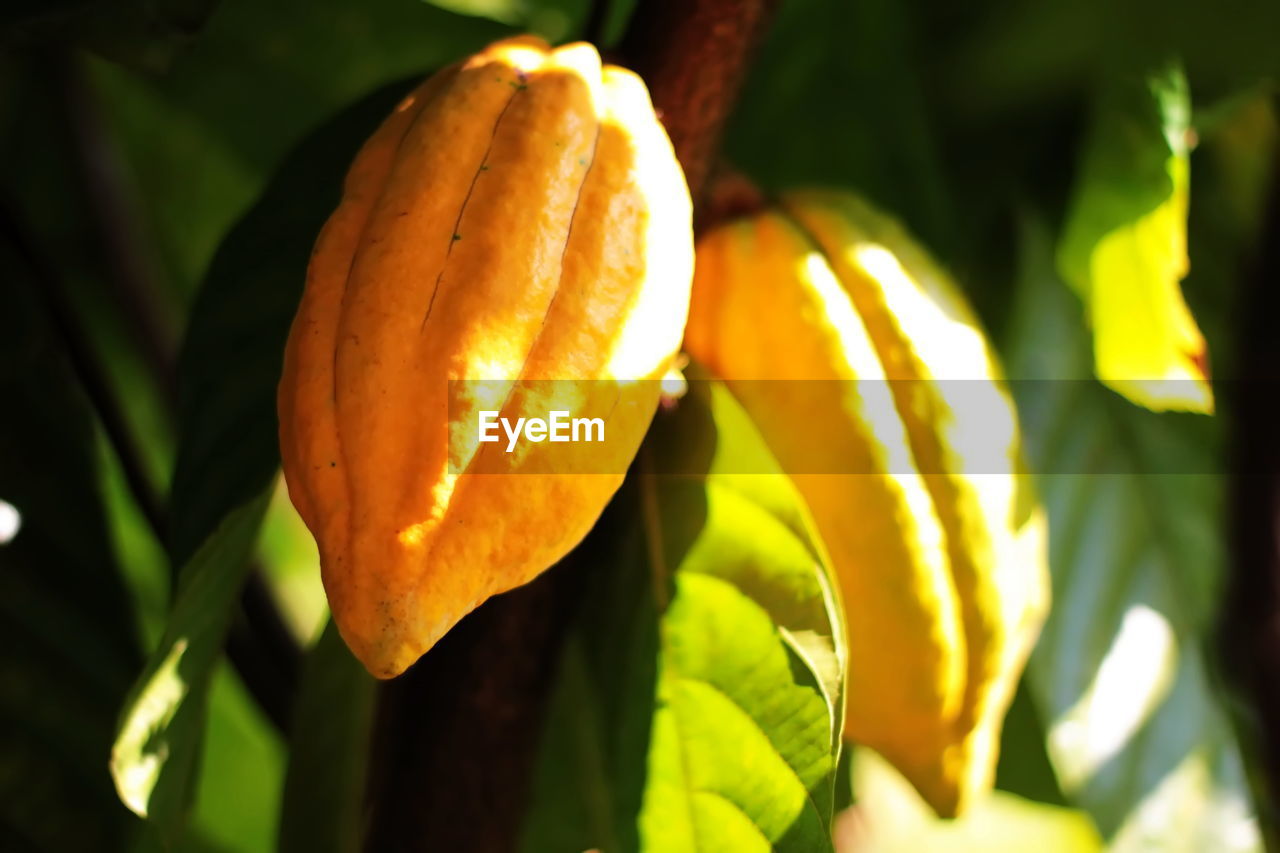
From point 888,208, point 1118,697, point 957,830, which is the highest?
point 888,208

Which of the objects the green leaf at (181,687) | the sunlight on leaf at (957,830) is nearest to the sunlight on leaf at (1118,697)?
the green leaf at (181,687)

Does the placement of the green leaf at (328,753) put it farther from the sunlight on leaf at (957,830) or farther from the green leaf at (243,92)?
the sunlight on leaf at (957,830)

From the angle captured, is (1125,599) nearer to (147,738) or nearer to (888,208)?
(888,208)

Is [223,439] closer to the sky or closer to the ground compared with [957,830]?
closer to the sky

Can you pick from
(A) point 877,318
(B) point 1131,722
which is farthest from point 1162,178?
(B) point 1131,722

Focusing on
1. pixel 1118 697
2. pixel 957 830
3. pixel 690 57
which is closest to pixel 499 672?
pixel 690 57

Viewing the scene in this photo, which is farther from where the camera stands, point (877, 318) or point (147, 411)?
point (147, 411)

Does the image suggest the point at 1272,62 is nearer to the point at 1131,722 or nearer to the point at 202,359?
the point at 1131,722
